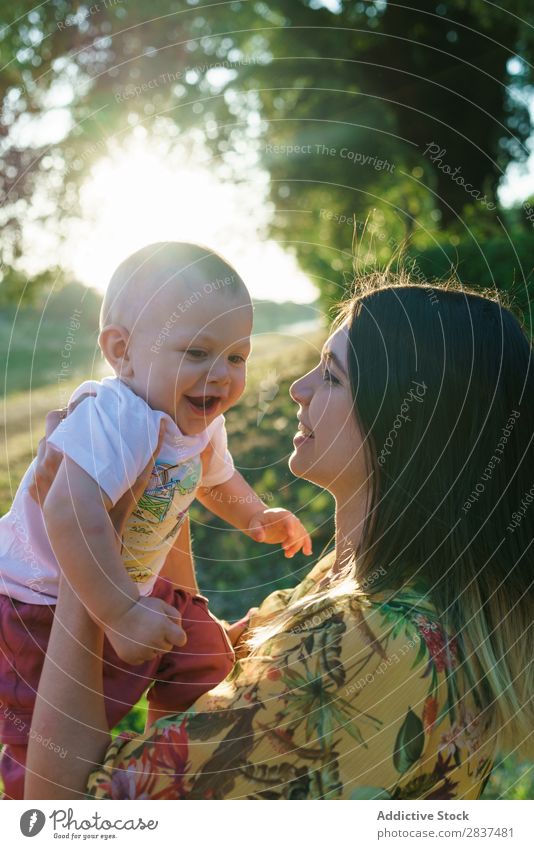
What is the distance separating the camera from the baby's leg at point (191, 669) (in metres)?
1.96

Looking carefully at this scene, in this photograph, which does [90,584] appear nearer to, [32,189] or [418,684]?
[418,684]

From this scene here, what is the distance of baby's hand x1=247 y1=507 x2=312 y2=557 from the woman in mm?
338

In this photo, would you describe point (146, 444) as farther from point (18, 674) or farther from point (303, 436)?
point (18, 674)

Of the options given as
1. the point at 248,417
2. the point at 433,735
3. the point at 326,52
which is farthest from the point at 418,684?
the point at 326,52

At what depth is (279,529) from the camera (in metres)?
2.46

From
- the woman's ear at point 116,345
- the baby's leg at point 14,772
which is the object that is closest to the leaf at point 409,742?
the baby's leg at point 14,772

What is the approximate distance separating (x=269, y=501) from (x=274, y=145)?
380cm

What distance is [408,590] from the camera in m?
1.69

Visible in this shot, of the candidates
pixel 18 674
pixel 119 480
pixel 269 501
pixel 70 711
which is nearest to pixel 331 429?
pixel 119 480

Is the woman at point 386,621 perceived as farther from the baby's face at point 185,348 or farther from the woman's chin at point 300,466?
the baby's face at point 185,348

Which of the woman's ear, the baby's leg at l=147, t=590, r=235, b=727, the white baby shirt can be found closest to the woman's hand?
the white baby shirt

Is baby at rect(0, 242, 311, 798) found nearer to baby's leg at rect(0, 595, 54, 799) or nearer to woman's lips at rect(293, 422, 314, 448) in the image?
baby's leg at rect(0, 595, 54, 799)

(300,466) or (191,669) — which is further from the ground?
(300,466)

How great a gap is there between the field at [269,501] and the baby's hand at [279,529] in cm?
76
